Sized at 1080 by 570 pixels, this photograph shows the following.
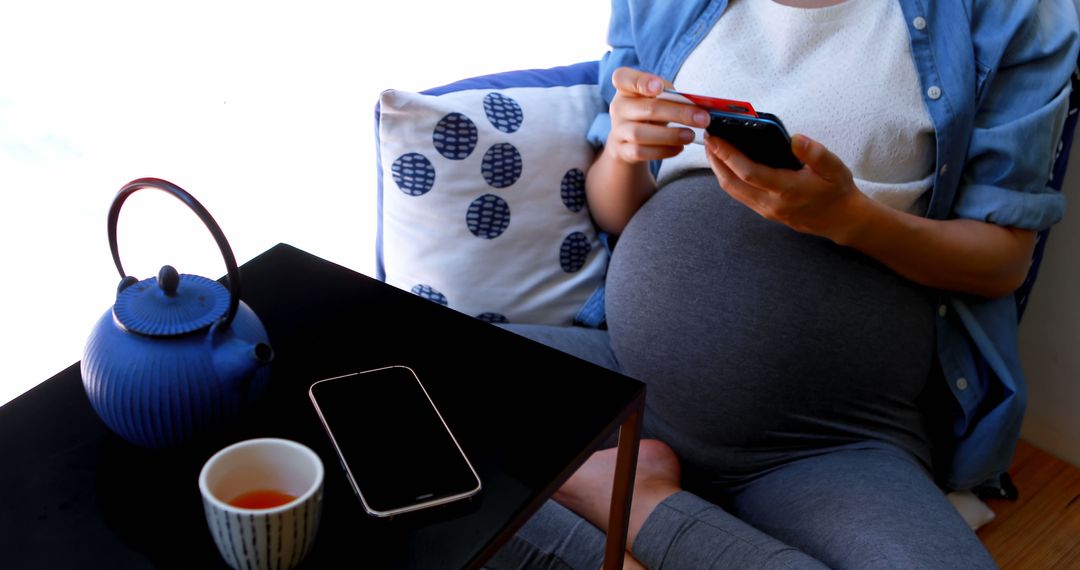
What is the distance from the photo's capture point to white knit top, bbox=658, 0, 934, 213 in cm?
106

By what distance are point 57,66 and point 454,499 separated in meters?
0.80

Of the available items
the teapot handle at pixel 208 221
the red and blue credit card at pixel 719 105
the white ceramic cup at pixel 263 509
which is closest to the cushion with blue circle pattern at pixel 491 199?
the red and blue credit card at pixel 719 105

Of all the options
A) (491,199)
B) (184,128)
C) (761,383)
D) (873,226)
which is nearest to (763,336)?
(761,383)

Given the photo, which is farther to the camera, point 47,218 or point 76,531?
point 47,218

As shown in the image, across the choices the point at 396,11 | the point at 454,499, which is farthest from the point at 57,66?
the point at 454,499

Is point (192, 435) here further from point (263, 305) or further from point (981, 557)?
point (981, 557)

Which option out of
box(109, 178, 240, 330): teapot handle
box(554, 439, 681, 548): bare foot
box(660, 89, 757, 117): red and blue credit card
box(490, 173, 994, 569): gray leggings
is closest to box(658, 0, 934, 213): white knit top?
box(490, 173, 994, 569): gray leggings

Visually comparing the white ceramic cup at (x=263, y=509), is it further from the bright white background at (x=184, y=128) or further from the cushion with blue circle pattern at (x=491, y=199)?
the bright white background at (x=184, y=128)

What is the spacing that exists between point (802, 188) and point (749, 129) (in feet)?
0.43

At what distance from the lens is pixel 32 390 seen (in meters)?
0.81

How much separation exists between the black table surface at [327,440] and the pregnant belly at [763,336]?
202mm

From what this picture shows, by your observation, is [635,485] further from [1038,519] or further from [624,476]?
[1038,519]

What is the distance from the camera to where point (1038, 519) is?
1.29m

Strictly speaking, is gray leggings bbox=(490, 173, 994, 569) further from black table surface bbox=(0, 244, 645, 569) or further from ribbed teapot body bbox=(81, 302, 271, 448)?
ribbed teapot body bbox=(81, 302, 271, 448)
